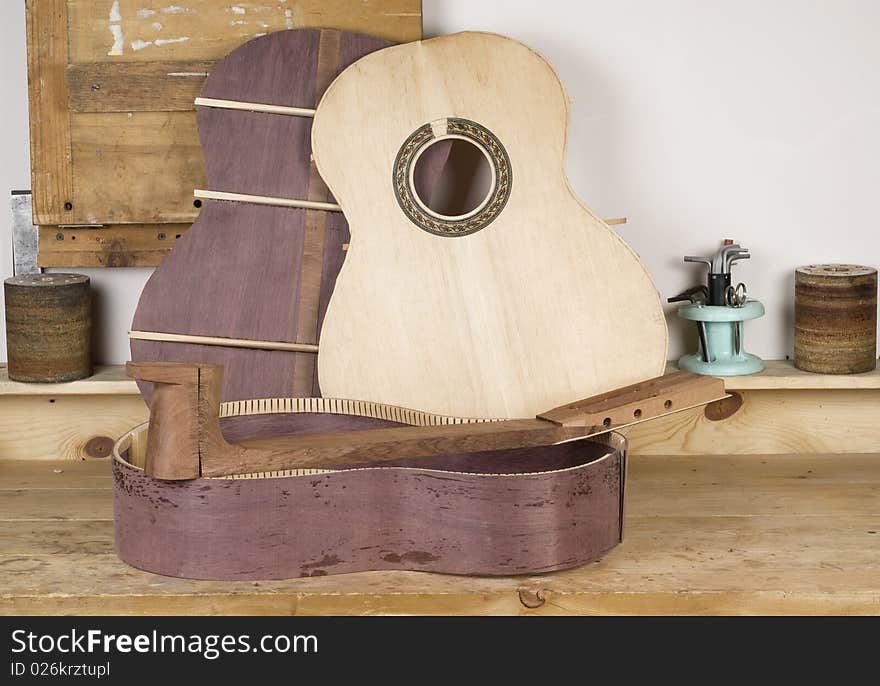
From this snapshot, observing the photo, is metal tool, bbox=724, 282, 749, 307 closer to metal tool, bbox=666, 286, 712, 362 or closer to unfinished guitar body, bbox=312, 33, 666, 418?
metal tool, bbox=666, 286, 712, 362

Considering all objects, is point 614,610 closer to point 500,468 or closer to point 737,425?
point 500,468

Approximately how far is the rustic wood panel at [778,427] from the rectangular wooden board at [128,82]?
2.38 ft

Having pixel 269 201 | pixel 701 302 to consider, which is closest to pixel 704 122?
pixel 701 302

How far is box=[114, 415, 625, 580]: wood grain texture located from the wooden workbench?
2cm

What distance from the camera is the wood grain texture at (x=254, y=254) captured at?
161cm

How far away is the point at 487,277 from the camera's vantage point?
61.2 inches

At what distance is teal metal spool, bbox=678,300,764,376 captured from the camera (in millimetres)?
1718

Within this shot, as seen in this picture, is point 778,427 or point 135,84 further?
point 778,427

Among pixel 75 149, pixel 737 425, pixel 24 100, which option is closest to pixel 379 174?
pixel 75 149

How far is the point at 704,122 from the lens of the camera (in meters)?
1.78

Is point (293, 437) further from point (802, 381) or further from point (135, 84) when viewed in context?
point (802, 381)

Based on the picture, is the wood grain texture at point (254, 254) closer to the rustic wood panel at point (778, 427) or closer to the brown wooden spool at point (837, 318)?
the rustic wood panel at point (778, 427)

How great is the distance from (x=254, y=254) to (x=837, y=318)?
2.79 ft

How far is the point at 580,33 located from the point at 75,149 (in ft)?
2.52
